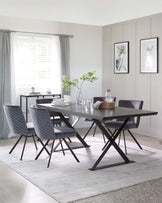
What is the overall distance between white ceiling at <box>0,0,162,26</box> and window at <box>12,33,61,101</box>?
40.9 inches

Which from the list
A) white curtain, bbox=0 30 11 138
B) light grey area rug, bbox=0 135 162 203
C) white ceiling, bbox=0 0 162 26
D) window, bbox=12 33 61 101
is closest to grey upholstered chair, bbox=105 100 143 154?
light grey area rug, bbox=0 135 162 203

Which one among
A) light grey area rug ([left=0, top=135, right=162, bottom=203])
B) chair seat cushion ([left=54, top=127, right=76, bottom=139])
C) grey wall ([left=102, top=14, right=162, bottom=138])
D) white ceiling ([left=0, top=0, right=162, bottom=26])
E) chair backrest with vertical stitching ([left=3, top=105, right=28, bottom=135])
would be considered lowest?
light grey area rug ([left=0, top=135, right=162, bottom=203])

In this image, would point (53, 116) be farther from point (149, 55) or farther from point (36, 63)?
point (149, 55)

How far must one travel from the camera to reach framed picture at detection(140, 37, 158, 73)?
6.80 meters

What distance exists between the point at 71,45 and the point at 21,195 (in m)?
4.85

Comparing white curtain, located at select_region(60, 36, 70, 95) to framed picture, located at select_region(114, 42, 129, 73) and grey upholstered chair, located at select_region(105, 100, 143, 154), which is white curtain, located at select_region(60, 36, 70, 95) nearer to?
framed picture, located at select_region(114, 42, 129, 73)

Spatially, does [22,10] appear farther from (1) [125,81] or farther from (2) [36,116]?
(1) [125,81]

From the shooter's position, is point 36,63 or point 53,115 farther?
point 36,63

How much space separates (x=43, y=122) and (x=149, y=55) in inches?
130

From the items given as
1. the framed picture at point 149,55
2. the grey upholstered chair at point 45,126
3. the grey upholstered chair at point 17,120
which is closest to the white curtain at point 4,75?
the grey upholstered chair at point 17,120

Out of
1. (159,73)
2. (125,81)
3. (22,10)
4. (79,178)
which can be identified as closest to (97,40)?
(125,81)

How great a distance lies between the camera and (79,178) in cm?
420

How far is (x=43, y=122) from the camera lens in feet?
15.1

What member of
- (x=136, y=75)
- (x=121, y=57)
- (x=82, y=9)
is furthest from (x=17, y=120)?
(x=121, y=57)
